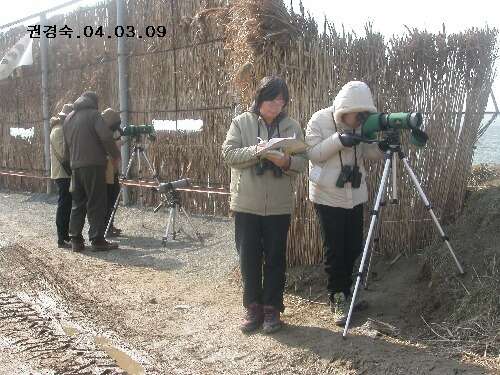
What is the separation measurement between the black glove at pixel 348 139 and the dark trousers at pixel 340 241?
513 millimetres

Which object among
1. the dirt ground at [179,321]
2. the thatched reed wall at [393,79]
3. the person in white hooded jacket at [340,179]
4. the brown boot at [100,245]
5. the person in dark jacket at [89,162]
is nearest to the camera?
the dirt ground at [179,321]

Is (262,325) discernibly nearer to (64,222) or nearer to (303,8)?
(303,8)

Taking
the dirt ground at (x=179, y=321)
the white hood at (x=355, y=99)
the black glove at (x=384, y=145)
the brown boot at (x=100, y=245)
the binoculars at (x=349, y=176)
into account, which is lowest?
the dirt ground at (x=179, y=321)

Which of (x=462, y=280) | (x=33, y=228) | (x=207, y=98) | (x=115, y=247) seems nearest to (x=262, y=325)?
(x=462, y=280)

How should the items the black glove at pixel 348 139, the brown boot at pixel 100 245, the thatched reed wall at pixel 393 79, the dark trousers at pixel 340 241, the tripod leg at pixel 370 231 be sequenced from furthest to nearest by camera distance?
1. the brown boot at pixel 100 245
2. the thatched reed wall at pixel 393 79
3. the dark trousers at pixel 340 241
4. the black glove at pixel 348 139
5. the tripod leg at pixel 370 231

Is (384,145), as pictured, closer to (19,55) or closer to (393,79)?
(393,79)

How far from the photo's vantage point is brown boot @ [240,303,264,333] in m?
4.27

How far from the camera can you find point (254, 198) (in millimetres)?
4148

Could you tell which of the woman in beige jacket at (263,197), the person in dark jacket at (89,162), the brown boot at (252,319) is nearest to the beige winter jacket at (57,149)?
the person in dark jacket at (89,162)

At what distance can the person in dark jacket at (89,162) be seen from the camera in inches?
272

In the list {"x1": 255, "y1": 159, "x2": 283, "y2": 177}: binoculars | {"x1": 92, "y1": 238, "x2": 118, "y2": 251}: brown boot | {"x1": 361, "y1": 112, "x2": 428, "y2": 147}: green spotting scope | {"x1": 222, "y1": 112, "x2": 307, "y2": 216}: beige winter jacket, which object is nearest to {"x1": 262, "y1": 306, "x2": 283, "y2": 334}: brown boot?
{"x1": 222, "y1": 112, "x2": 307, "y2": 216}: beige winter jacket

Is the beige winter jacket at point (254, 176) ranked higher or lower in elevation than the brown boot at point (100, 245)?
higher

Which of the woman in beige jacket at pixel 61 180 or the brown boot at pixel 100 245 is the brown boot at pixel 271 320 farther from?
the woman in beige jacket at pixel 61 180

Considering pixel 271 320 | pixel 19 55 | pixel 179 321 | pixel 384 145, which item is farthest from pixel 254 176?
pixel 19 55
